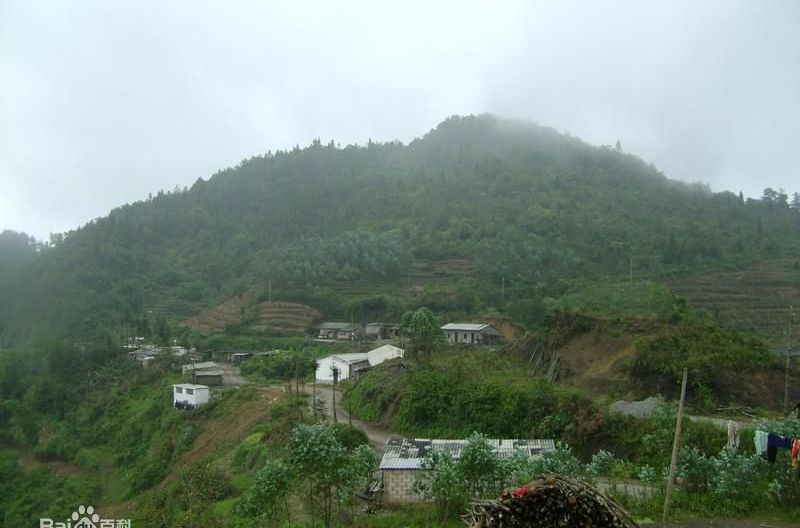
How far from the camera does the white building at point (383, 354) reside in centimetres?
3640

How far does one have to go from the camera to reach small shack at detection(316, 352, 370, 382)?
114 feet

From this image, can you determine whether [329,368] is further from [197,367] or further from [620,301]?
[620,301]

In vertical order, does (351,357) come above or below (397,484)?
below

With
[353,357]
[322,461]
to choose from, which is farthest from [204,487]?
[353,357]

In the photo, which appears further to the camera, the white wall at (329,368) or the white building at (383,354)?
the white building at (383,354)

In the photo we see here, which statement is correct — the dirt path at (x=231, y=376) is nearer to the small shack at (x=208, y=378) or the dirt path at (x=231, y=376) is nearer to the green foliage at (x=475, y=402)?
the small shack at (x=208, y=378)

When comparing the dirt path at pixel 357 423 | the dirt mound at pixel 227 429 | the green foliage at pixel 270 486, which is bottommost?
the dirt mound at pixel 227 429

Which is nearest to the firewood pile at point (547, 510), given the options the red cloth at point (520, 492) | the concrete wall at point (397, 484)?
the red cloth at point (520, 492)

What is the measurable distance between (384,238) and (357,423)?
37.8 metres

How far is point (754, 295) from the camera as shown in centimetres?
3888

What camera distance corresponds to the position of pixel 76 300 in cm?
4953

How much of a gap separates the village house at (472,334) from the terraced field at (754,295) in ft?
44.6

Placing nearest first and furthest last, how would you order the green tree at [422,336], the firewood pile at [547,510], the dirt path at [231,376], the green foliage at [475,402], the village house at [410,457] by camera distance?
1. the firewood pile at [547,510]
2. the village house at [410,457]
3. the green foliage at [475,402]
4. the green tree at [422,336]
5. the dirt path at [231,376]

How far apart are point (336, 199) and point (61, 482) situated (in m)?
61.6
